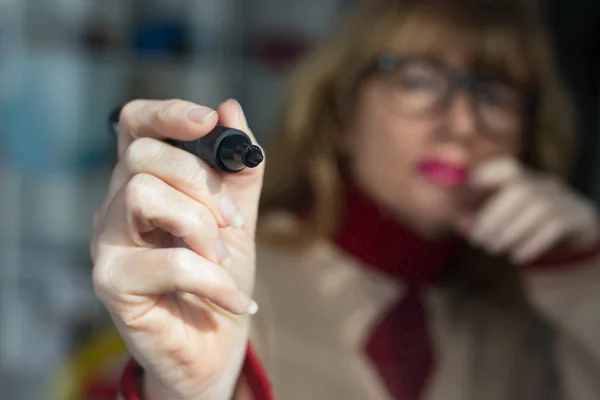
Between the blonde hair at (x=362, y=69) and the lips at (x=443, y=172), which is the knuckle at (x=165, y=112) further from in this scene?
the lips at (x=443, y=172)

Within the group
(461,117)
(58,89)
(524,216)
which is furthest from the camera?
(58,89)

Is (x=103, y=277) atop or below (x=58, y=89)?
atop

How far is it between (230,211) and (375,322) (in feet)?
0.67

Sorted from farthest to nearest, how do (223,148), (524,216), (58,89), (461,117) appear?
(58,89) → (524,216) → (461,117) → (223,148)

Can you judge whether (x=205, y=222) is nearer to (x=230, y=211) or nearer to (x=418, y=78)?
(x=230, y=211)

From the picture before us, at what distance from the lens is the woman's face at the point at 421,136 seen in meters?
0.47

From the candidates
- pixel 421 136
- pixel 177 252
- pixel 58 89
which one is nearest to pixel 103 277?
pixel 177 252

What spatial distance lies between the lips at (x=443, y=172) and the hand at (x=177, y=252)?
0.21 meters

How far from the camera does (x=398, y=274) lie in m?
0.40

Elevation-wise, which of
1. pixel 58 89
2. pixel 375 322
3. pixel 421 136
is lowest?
pixel 58 89

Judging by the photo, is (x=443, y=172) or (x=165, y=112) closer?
(x=165, y=112)

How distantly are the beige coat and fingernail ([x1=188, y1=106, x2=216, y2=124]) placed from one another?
0.08m

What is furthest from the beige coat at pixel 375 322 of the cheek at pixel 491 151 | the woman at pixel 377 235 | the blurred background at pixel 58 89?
the blurred background at pixel 58 89

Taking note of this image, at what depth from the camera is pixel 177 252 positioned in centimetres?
29
